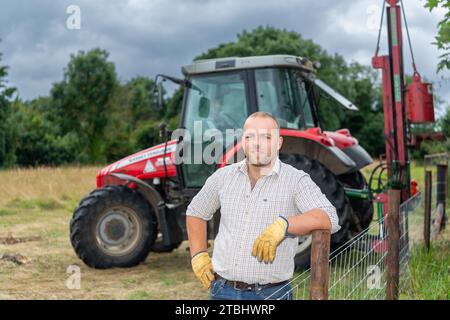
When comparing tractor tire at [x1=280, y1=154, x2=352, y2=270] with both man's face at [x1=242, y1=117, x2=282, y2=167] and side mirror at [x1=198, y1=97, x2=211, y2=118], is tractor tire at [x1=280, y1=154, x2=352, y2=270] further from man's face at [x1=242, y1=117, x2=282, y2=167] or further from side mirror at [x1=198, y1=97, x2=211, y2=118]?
man's face at [x1=242, y1=117, x2=282, y2=167]

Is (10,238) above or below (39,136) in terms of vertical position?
below

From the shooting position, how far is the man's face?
7.32ft

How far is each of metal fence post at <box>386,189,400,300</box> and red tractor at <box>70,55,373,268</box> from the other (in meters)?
1.74

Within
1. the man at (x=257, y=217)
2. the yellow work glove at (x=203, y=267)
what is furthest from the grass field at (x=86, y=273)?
the yellow work glove at (x=203, y=267)

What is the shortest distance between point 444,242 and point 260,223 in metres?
5.47

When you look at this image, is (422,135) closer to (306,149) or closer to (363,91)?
(306,149)

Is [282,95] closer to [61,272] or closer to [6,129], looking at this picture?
[61,272]

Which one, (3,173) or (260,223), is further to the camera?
(3,173)

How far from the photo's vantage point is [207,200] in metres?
2.54

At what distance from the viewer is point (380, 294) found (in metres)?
5.07

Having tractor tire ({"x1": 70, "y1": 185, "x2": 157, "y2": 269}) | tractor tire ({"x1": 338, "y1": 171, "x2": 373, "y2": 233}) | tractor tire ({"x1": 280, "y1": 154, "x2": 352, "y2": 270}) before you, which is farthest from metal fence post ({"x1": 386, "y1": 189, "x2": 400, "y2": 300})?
tractor tire ({"x1": 70, "y1": 185, "x2": 157, "y2": 269})

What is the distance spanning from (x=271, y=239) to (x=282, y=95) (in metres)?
4.71

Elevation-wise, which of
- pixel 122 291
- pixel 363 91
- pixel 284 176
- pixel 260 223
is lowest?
pixel 122 291

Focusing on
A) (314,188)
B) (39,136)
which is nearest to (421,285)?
(314,188)
